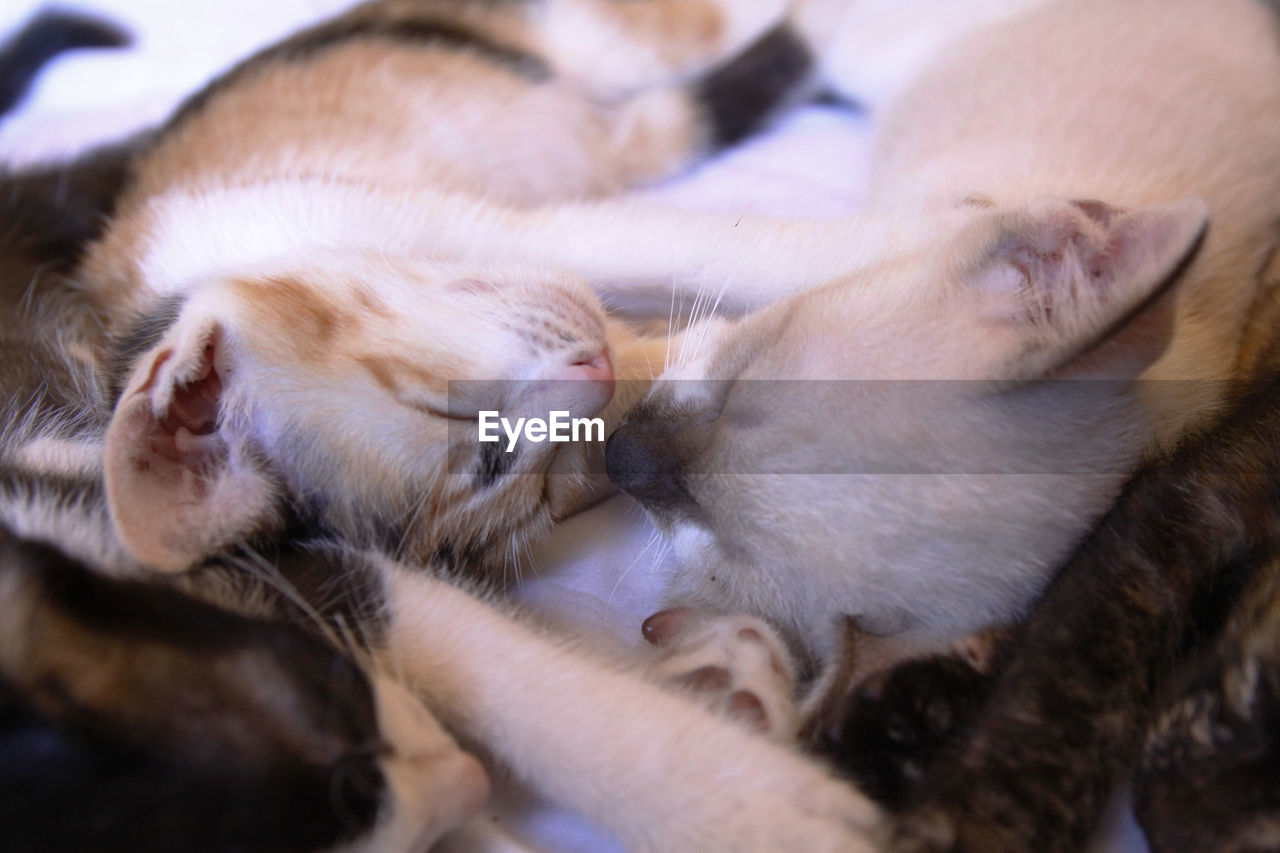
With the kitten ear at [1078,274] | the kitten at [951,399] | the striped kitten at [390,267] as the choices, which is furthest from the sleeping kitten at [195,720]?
the kitten ear at [1078,274]

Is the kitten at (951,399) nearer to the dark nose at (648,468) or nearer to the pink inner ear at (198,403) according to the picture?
the dark nose at (648,468)

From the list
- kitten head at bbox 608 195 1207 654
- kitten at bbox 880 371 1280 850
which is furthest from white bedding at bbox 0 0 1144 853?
kitten head at bbox 608 195 1207 654

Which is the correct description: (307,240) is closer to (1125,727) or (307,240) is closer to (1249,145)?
(1125,727)

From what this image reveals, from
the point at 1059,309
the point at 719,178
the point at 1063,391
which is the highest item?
the point at 1059,309

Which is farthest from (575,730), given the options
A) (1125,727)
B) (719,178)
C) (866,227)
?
(719,178)

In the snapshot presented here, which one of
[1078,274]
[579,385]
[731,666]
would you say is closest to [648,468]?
[579,385]

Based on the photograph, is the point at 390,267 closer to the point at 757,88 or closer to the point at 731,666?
the point at 731,666
